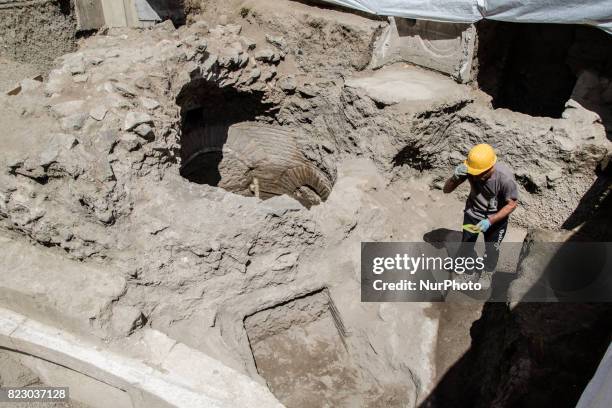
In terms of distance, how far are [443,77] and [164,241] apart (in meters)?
3.72

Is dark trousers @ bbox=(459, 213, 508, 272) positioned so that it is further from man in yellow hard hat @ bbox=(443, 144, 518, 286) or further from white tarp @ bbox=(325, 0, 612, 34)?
white tarp @ bbox=(325, 0, 612, 34)

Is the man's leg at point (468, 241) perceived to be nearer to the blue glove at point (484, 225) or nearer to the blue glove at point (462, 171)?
the blue glove at point (484, 225)

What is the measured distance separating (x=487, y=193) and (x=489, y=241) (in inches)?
21.6

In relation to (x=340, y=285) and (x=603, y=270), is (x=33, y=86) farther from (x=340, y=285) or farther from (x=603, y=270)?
(x=603, y=270)

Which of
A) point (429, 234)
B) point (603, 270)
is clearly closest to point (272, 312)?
point (429, 234)

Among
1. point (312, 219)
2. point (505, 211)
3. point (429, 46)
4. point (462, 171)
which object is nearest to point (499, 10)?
point (429, 46)

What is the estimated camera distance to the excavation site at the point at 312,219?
3283mm

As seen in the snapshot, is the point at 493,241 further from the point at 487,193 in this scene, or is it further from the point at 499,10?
the point at 499,10

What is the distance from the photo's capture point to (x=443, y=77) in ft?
18.0

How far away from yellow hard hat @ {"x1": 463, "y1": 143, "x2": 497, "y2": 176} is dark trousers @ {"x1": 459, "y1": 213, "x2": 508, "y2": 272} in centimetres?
54

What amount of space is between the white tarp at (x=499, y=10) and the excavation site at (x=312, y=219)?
20 millimetres

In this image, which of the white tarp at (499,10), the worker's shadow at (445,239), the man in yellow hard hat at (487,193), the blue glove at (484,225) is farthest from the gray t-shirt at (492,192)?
→ the white tarp at (499,10)

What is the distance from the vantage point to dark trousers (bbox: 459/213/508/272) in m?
3.98

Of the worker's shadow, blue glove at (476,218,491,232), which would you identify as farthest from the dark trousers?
the worker's shadow
